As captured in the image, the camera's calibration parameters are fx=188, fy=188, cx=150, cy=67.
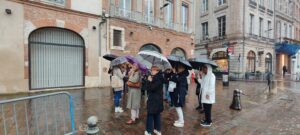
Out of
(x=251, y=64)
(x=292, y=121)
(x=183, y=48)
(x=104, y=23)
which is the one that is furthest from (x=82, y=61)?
(x=251, y=64)

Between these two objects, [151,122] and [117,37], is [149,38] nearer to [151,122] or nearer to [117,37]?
[117,37]

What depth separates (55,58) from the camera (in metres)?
10.9

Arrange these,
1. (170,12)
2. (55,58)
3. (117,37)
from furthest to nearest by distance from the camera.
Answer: (170,12) < (117,37) < (55,58)

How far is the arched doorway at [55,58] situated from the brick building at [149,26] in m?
2.23

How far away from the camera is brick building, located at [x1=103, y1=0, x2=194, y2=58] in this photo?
42.7ft

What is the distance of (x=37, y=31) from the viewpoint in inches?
406

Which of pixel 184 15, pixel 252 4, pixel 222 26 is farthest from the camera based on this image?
pixel 222 26

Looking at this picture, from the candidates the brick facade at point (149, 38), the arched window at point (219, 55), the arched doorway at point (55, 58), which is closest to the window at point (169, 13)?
the brick facade at point (149, 38)

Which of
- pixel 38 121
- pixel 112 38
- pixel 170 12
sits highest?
pixel 170 12

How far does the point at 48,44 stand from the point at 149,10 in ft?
26.7

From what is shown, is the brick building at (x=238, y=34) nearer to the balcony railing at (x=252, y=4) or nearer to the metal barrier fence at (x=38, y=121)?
the balcony railing at (x=252, y=4)

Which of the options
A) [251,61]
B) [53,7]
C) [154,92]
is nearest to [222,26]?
[251,61]

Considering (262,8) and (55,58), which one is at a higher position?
(262,8)

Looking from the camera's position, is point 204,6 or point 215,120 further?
point 204,6
